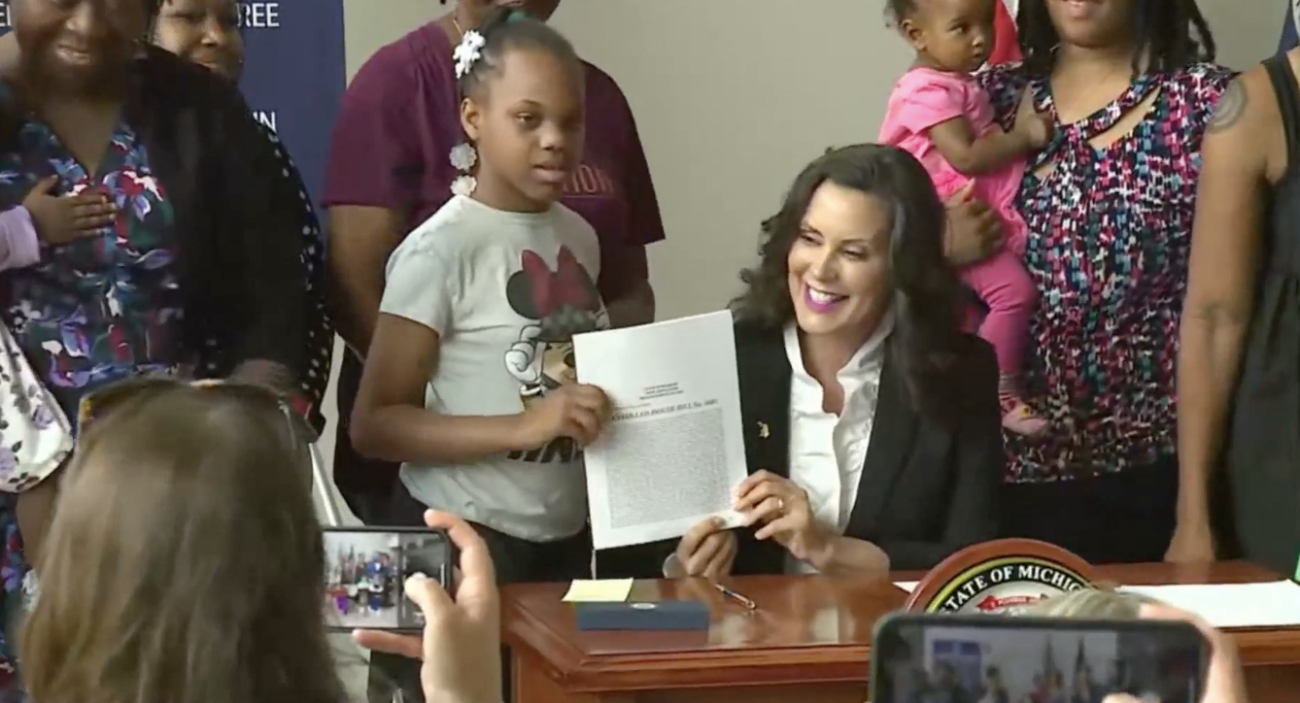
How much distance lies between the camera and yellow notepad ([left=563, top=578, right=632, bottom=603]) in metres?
1.91

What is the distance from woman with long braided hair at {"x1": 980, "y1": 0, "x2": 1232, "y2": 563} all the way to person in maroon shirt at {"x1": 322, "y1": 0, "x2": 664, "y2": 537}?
62cm

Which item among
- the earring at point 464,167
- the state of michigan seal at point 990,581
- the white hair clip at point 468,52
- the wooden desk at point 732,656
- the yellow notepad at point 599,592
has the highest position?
the white hair clip at point 468,52

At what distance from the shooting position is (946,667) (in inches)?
40.7

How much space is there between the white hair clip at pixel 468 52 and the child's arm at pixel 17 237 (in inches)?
24.9

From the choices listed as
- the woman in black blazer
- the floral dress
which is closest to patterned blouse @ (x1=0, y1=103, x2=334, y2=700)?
the floral dress

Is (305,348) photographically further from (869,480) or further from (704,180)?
(704,180)

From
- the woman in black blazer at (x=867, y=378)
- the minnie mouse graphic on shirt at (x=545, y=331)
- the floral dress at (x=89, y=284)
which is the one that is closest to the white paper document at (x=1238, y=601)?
the woman in black blazer at (x=867, y=378)

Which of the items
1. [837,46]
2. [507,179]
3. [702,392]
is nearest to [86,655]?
[702,392]

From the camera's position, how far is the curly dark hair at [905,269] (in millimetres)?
2201

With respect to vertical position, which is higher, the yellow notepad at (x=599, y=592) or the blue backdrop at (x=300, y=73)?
the blue backdrop at (x=300, y=73)

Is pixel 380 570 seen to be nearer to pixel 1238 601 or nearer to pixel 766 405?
pixel 766 405

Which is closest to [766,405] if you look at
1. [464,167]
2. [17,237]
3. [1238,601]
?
[464,167]

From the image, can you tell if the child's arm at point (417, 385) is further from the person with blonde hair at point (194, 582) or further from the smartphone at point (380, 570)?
the person with blonde hair at point (194, 582)

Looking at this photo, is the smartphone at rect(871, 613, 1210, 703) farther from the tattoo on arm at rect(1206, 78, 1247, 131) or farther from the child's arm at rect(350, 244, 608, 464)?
the tattoo on arm at rect(1206, 78, 1247, 131)
